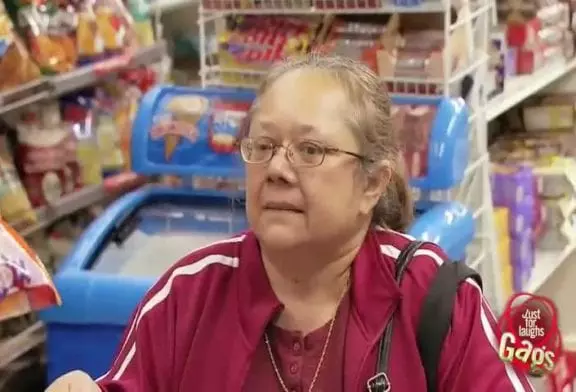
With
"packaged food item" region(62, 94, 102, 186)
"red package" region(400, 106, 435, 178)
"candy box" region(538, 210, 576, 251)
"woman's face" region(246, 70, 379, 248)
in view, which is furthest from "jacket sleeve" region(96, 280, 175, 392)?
"candy box" region(538, 210, 576, 251)

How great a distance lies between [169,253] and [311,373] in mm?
946

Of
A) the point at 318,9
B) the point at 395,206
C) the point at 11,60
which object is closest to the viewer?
the point at 395,206

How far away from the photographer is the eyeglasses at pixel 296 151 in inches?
50.5

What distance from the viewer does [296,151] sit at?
1.29m

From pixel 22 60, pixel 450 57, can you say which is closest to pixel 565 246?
pixel 450 57

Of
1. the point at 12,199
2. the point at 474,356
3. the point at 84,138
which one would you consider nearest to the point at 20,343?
the point at 12,199

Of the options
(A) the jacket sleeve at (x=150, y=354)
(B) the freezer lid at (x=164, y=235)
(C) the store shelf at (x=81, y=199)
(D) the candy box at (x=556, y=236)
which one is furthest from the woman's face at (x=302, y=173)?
(D) the candy box at (x=556, y=236)

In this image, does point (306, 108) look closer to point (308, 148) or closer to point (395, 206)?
point (308, 148)

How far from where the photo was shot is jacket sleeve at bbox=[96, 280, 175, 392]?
143 cm

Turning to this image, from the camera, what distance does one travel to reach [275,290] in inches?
55.7

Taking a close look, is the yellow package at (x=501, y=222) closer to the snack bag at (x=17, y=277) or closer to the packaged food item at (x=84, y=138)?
the packaged food item at (x=84, y=138)

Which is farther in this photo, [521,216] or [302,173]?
[521,216]

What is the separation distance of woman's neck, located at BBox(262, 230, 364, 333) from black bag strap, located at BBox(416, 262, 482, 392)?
4.7 inches

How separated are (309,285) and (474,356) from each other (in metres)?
0.24
